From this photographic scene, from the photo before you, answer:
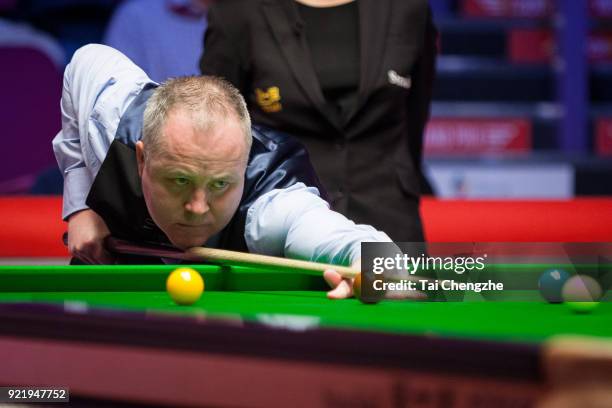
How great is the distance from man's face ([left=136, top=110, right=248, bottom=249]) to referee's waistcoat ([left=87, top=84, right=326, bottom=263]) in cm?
12

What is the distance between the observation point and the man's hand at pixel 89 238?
2.91 metres

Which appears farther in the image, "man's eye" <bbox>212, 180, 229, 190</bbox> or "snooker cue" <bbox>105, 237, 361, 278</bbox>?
"man's eye" <bbox>212, 180, 229, 190</bbox>

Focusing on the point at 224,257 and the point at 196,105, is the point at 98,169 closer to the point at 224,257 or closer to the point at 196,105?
the point at 196,105

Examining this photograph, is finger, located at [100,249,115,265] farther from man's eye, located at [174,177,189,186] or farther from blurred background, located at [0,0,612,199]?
blurred background, located at [0,0,612,199]

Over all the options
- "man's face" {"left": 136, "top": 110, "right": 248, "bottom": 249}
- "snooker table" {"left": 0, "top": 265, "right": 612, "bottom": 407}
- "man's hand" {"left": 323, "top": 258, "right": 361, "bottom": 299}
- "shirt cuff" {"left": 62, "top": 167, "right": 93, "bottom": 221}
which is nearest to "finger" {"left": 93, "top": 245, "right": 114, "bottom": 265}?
"shirt cuff" {"left": 62, "top": 167, "right": 93, "bottom": 221}

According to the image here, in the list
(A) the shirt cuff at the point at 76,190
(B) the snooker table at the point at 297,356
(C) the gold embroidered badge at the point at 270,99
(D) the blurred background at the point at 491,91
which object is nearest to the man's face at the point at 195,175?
(A) the shirt cuff at the point at 76,190

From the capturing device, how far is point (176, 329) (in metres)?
1.55

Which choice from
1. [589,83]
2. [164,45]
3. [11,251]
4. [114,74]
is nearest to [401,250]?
[114,74]

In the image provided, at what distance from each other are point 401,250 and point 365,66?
1.37 metres

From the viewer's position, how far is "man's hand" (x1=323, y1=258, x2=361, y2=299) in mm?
2262

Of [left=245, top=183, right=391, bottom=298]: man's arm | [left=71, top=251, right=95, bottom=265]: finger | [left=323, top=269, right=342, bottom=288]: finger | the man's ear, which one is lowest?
[left=71, top=251, right=95, bottom=265]: finger

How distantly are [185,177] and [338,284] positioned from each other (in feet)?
1.52

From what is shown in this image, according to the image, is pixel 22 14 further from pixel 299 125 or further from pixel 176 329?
pixel 176 329

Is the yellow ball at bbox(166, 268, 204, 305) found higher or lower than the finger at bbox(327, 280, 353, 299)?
higher
